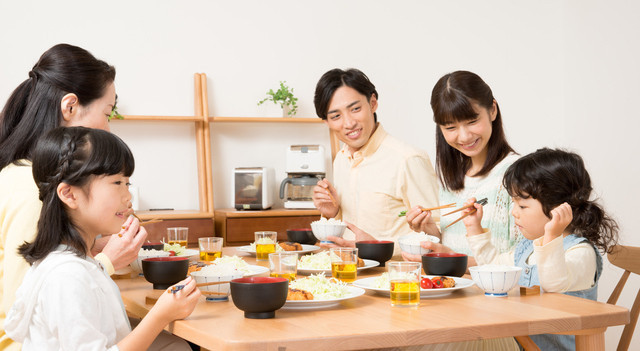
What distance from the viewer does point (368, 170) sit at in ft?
9.70

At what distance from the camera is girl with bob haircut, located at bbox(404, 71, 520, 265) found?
2.29 metres

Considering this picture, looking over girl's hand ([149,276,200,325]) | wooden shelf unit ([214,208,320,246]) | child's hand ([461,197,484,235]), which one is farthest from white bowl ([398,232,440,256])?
wooden shelf unit ([214,208,320,246])

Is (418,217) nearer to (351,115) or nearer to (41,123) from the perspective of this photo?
(351,115)

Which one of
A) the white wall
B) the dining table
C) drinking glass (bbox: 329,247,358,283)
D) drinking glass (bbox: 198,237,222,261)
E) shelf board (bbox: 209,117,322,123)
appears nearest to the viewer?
the dining table

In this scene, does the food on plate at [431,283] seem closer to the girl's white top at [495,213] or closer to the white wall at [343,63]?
the girl's white top at [495,213]

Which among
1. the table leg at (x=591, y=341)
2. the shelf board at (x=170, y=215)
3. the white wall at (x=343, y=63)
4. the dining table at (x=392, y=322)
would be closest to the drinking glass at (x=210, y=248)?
the dining table at (x=392, y=322)

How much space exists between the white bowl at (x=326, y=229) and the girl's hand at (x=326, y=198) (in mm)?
503

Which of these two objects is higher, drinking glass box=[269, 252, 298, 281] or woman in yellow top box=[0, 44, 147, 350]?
woman in yellow top box=[0, 44, 147, 350]

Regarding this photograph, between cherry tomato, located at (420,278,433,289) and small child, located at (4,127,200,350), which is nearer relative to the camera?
small child, located at (4,127,200,350)

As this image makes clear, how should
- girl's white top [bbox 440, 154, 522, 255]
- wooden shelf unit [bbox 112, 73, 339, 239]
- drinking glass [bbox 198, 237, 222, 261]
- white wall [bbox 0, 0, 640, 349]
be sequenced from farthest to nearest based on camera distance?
1. white wall [bbox 0, 0, 640, 349]
2. wooden shelf unit [bbox 112, 73, 339, 239]
3. girl's white top [bbox 440, 154, 522, 255]
4. drinking glass [bbox 198, 237, 222, 261]

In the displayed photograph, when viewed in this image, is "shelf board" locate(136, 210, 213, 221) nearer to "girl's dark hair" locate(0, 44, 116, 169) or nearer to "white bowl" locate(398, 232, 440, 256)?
"girl's dark hair" locate(0, 44, 116, 169)

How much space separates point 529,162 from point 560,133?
11.5 ft

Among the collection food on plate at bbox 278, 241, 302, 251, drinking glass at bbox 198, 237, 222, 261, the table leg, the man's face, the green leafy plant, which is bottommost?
the table leg

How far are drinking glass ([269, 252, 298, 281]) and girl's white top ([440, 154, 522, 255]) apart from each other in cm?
94
